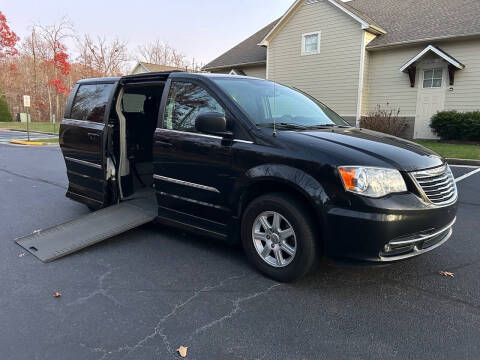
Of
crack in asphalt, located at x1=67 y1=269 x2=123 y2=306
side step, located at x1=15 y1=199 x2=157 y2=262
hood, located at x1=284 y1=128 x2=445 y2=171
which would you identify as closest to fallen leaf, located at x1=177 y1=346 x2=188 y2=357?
crack in asphalt, located at x1=67 y1=269 x2=123 y2=306

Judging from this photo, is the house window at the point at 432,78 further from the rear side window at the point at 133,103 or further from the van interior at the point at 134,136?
the rear side window at the point at 133,103

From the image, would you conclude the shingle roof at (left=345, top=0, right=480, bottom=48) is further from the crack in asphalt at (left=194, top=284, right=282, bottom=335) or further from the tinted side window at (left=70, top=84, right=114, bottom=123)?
the crack in asphalt at (left=194, top=284, right=282, bottom=335)

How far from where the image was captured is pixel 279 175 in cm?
312

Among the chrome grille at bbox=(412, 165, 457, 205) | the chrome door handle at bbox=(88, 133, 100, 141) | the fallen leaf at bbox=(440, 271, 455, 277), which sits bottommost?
the fallen leaf at bbox=(440, 271, 455, 277)

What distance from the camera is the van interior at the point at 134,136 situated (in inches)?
194

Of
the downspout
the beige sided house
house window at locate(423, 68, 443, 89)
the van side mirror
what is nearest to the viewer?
the van side mirror

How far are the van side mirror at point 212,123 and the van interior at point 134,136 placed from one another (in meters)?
1.70

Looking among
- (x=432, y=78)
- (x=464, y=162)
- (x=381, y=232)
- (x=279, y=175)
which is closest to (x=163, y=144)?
(x=279, y=175)

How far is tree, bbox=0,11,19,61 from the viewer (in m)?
32.2

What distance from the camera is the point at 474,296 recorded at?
3012 mm

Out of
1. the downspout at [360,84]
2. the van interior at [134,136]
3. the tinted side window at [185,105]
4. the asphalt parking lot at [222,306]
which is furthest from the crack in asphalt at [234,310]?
the downspout at [360,84]

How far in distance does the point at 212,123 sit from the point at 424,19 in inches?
655

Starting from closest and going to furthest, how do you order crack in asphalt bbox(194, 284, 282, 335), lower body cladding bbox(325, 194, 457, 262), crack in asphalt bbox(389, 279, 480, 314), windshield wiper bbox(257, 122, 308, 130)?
1. crack in asphalt bbox(194, 284, 282, 335)
2. lower body cladding bbox(325, 194, 457, 262)
3. crack in asphalt bbox(389, 279, 480, 314)
4. windshield wiper bbox(257, 122, 308, 130)

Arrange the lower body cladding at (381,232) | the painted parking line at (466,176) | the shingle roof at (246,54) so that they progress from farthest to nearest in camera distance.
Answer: the shingle roof at (246,54), the painted parking line at (466,176), the lower body cladding at (381,232)
